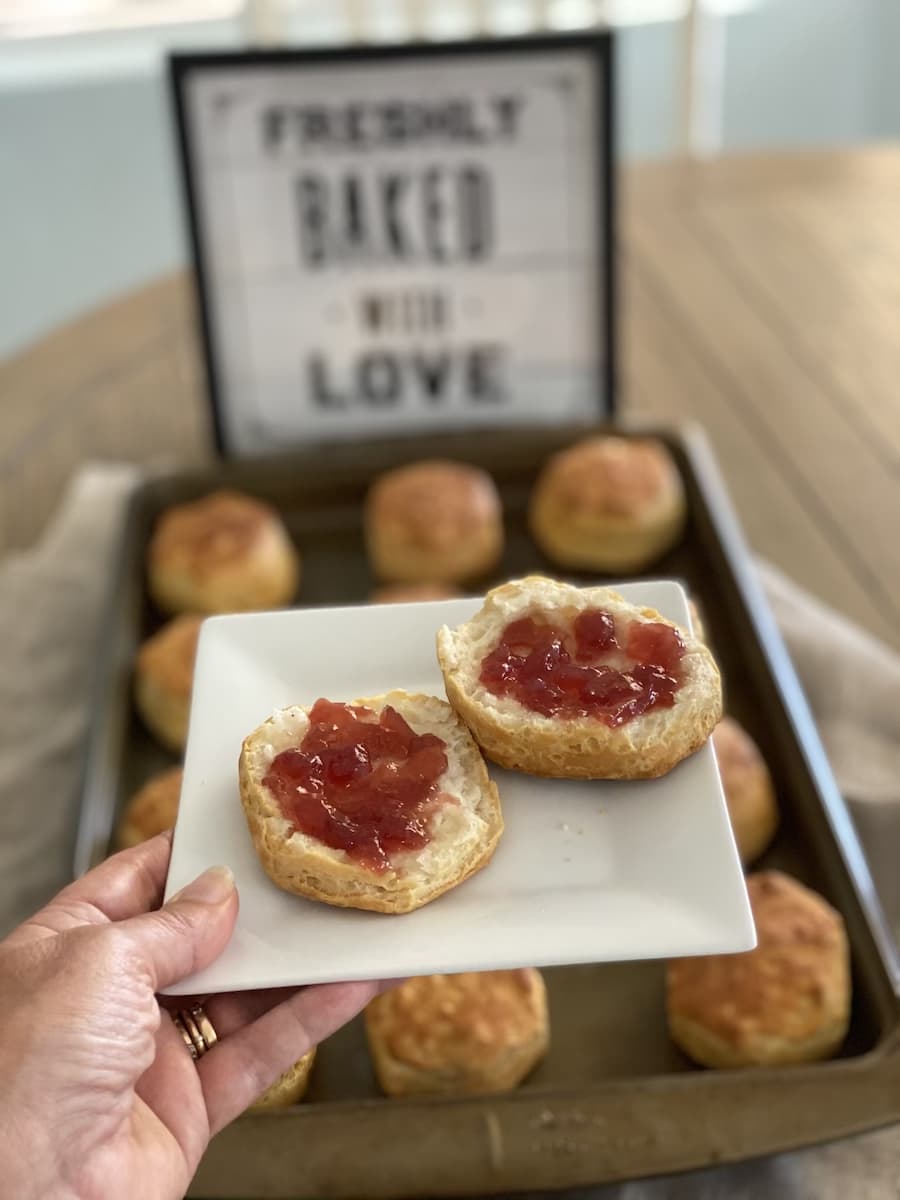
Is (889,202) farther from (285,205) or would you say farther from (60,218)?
(60,218)

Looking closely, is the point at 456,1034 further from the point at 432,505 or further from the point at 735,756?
the point at 432,505

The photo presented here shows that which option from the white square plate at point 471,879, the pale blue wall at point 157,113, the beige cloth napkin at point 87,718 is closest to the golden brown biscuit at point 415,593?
the beige cloth napkin at point 87,718

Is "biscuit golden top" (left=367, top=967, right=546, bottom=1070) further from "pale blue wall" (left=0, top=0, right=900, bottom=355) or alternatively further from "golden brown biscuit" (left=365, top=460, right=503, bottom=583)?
"pale blue wall" (left=0, top=0, right=900, bottom=355)

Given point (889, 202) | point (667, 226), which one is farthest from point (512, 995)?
point (889, 202)

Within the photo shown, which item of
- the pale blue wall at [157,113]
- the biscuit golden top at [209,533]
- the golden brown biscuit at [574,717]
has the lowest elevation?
the pale blue wall at [157,113]

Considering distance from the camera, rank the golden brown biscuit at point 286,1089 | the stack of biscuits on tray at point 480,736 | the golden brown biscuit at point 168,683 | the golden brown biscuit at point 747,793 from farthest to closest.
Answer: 1. the golden brown biscuit at point 168,683
2. the golden brown biscuit at point 747,793
3. the golden brown biscuit at point 286,1089
4. the stack of biscuits on tray at point 480,736

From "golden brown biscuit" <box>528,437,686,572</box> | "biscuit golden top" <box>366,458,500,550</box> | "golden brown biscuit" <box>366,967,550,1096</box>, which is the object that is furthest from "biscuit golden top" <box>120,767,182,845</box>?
"golden brown biscuit" <box>528,437,686,572</box>

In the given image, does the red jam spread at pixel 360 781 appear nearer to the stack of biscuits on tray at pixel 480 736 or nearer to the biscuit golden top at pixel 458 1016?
the stack of biscuits on tray at pixel 480 736
